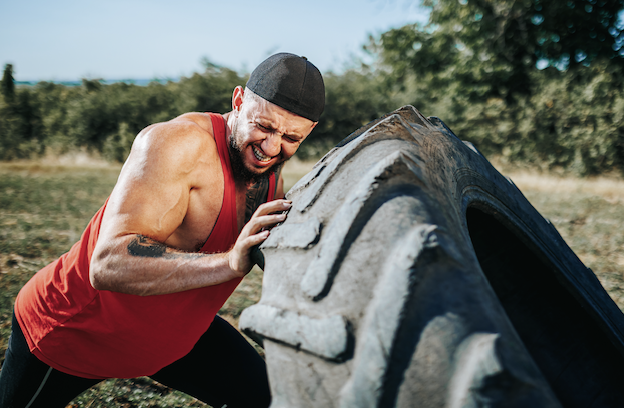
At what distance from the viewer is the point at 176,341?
1.62 meters

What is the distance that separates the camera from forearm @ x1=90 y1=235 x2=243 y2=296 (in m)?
1.21

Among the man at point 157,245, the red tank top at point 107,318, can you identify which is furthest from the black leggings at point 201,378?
the red tank top at point 107,318

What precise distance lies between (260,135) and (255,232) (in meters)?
0.67

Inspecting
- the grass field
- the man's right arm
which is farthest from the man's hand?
the grass field

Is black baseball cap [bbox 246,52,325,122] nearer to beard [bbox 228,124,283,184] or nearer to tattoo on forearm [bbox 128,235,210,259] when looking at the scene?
beard [bbox 228,124,283,184]

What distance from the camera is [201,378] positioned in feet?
6.15

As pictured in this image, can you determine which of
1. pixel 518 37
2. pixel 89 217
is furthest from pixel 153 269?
pixel 518 37

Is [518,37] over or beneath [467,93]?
over

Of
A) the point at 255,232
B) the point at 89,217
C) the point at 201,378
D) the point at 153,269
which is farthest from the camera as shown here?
the point at 89,217

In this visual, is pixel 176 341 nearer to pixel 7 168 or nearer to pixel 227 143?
pixel 227 143

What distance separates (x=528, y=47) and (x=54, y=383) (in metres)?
18.8

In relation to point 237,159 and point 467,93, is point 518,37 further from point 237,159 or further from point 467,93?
point 237,159

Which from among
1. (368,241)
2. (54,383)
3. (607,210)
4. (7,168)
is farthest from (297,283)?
(7,168)

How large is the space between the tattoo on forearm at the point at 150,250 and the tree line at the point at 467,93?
48.4ft
